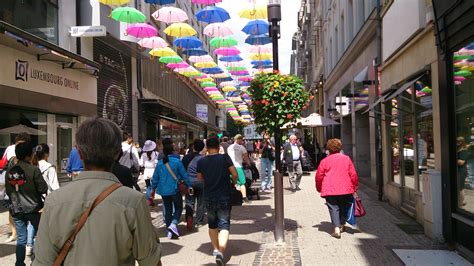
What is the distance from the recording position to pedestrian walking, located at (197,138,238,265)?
6.11m

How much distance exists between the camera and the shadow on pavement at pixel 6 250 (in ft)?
22.2

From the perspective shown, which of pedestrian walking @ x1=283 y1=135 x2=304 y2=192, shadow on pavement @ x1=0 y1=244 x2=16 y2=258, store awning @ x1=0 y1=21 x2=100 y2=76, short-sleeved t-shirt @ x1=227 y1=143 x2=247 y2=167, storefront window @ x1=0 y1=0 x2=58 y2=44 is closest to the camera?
shadow on pavement @ x1=0 y1=244 x2=16 y2=258

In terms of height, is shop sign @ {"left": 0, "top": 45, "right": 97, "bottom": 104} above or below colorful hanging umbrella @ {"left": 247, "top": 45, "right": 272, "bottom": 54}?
below

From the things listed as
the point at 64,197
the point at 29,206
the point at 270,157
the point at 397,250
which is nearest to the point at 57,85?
the point at 270,157

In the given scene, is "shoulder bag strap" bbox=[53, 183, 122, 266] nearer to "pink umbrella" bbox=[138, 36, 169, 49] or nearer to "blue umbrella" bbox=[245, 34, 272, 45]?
"pink umbrella" bbox=[138, 36, 169, 49]

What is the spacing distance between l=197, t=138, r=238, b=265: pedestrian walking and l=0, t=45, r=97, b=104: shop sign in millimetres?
7693

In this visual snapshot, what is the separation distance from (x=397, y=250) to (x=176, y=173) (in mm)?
3715

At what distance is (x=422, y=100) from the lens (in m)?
8.90

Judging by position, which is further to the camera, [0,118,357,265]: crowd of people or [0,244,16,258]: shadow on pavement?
[0,244,16,258]: shadow on pavement

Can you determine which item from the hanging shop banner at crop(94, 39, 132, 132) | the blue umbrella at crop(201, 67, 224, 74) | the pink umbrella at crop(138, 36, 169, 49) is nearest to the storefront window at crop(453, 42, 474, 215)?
the pink umbrella at crop(138, 36, 169, 49)

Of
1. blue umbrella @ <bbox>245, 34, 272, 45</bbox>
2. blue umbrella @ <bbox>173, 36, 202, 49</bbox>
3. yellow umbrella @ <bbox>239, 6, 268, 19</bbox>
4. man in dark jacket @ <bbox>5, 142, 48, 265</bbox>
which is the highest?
yellow umbrella @ <bbox>239, 6, 268, 19</bbox>

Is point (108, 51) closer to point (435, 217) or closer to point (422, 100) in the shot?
point (422, 100)

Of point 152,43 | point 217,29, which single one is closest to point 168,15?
point 152,43

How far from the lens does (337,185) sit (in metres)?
7.66
